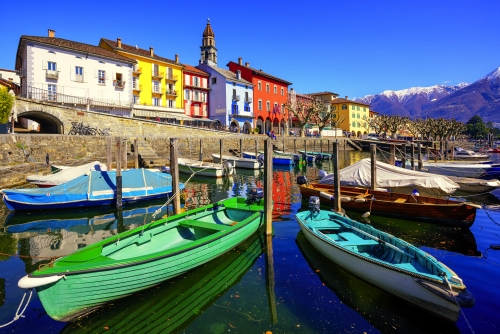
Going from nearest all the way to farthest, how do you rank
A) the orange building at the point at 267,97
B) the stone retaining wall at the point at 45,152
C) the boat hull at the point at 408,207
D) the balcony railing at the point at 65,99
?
the boat hull at the point at 408,207
the stone retaining wall at the point at 45,152
the balcony railing at the point at 65,99
the orange building at the point at 267,97

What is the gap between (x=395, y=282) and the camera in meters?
6.97

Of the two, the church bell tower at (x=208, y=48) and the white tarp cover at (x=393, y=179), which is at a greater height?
the church bell tower at (x=208, y=48)

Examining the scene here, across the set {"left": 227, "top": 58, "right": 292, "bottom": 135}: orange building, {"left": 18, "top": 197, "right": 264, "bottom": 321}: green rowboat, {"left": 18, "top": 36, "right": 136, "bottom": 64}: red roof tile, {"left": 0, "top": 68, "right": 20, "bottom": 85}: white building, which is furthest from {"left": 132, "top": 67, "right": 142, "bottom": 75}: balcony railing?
{"left": 18, "top": 197, "right": 264, "bottom": 321}: green rowboat

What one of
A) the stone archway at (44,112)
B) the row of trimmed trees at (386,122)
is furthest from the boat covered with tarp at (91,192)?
the row of trimmed trees at (386,122)

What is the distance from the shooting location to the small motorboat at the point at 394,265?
6.11 meters

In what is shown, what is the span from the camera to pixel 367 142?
204 ft

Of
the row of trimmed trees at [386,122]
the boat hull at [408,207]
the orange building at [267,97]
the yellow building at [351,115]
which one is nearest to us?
the boat hull at [408,207]

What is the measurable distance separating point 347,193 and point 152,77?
37.6 meters

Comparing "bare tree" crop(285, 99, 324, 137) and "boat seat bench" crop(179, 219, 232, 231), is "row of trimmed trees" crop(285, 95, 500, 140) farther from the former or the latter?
"boat seat bench" crop(179, 219, 232, 231)

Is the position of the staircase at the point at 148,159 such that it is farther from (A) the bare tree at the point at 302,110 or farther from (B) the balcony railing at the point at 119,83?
(A) the bare tree at the point at 302,110

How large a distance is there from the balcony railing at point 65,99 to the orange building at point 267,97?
26.9m

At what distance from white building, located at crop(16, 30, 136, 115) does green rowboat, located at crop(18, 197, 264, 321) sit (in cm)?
2983

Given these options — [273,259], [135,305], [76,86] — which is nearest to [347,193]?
[273,259]

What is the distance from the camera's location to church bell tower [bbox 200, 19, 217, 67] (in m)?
57.8
